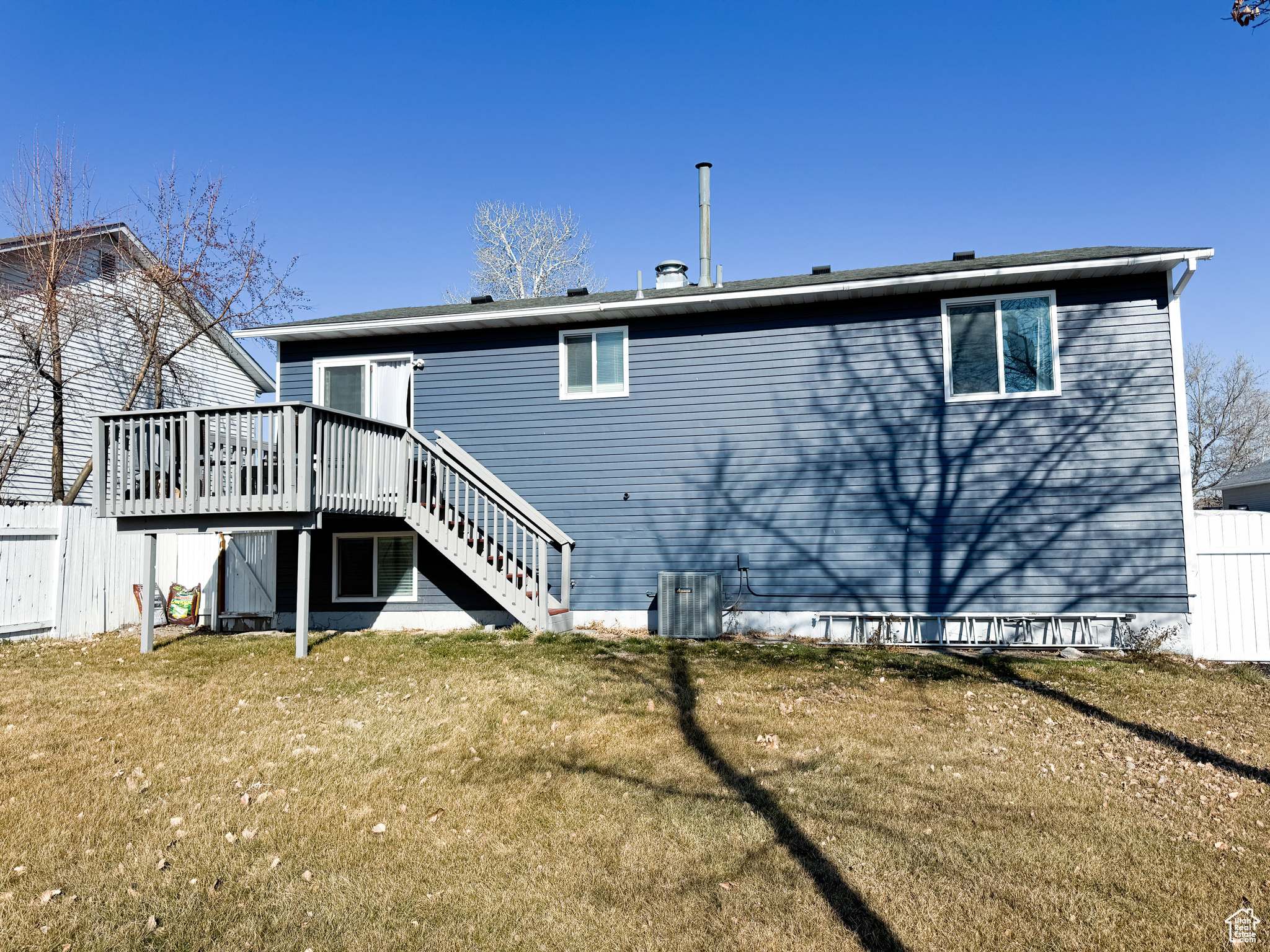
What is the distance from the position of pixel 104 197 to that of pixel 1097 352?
1937 centimetres

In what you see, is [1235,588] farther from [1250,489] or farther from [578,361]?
[1250,489]

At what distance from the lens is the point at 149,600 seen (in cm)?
975

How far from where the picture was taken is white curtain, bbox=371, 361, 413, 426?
12.4 metres

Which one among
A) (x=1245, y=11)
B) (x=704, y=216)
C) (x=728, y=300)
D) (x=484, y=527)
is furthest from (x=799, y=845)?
(x=704, y=216)

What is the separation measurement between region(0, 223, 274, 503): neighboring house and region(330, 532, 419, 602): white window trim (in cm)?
859

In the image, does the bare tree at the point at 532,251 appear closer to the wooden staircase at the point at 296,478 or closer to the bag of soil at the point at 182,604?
the bag of soil at the point at 182,604

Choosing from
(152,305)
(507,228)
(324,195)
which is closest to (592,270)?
(507,228)

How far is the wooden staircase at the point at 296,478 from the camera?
372 inches

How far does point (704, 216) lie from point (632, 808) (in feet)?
37.2

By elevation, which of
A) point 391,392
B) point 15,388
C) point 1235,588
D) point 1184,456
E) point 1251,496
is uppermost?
point 15,388

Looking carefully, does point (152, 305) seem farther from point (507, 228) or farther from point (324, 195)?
point (507, 228)

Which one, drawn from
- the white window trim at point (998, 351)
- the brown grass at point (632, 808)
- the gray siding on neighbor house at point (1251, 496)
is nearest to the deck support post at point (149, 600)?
the brown grass at point (632, 808)

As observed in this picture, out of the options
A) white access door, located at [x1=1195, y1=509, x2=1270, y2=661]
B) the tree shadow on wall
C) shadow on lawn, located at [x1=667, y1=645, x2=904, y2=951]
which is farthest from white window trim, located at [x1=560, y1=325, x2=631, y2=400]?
white access door, located at [x1=1195, y1=509, x2=1270, y2=661]

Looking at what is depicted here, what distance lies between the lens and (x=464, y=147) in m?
21.5
